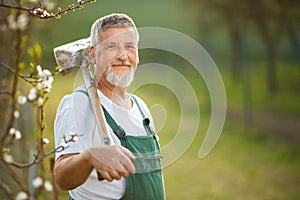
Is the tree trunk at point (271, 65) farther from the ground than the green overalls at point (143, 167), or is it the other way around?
the tree trunk at point (271, 65)

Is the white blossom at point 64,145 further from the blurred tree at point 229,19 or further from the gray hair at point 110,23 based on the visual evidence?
the blurred tree at point 229,19

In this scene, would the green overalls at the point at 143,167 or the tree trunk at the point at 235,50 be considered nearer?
the green overalls at the point at 143,167

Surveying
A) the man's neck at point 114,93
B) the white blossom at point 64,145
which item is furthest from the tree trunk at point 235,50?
the white blossom at point 64,145

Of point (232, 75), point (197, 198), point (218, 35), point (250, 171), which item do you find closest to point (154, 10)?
point (218, 35)

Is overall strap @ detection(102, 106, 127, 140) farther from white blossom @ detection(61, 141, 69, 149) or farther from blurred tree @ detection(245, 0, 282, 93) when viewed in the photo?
blurred tree @ detection(245, 0, 282, 93)

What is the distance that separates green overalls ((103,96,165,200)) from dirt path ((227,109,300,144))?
713 centimetres

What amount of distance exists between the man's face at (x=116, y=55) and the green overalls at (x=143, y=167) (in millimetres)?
136

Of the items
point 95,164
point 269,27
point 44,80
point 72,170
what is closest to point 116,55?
point 44,80

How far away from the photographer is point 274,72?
10.9m

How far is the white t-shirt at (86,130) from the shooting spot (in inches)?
90.2

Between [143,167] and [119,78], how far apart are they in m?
0.34

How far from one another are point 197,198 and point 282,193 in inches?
36.8

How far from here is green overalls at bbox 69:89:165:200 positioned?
2.36m

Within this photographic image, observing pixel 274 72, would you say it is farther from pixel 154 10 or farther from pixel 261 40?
pixel 154 10
